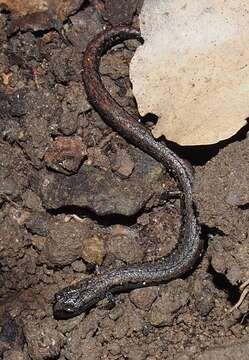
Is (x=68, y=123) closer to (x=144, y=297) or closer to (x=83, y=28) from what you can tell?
(x=83, y=28)

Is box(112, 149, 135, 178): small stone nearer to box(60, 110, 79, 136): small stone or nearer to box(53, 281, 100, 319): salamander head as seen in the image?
box(60, 110, 79, 136): small stone

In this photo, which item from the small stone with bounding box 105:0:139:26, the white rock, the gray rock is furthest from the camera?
the small stone with bounding box 105:0:139:26

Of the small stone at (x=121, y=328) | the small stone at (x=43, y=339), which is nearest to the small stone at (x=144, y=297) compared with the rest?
the small stone at (x=121, y=328)

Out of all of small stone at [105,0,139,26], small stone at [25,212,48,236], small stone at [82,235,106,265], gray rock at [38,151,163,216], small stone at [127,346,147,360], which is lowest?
small stone at [127,346,147,360]

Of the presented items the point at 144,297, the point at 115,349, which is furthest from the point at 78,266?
the point at 115,349

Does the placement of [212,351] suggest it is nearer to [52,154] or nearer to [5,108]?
[52,154]

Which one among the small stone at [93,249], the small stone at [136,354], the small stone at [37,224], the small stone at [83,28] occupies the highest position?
the small stone at [83,28]

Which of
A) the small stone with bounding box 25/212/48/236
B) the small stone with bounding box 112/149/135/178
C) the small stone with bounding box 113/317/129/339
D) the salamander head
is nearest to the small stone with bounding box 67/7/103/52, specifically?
the small stone with bounding box 112/149/135/178

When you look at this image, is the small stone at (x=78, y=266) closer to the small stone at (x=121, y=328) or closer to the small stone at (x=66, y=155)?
the small stone at (x=121, y=328)
